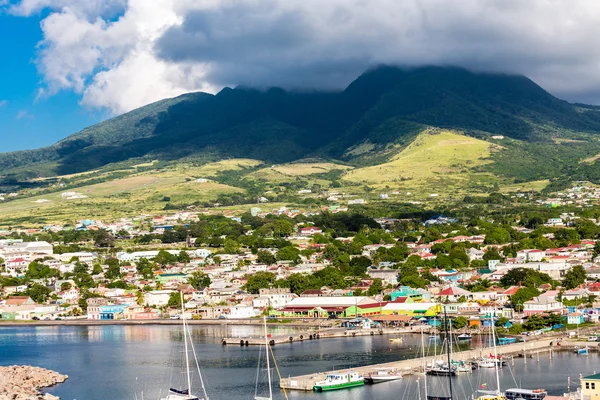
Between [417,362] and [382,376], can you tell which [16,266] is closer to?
[417,362]

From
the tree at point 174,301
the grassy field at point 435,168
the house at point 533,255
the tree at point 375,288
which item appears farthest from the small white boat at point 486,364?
the grassy field at point 435,168

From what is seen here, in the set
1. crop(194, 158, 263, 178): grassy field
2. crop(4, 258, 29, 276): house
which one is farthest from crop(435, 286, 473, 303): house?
crop(194, 158, 263, 178): grassy field

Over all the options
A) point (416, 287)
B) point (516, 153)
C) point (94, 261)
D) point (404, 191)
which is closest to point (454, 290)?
point (416, 287)

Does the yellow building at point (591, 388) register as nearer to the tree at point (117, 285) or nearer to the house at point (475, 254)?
the house at point (475, 254)

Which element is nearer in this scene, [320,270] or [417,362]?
[417,362]

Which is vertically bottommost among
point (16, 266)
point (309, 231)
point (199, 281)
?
point (199, 281)

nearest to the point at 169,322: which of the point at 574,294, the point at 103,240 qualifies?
the point at 574,294

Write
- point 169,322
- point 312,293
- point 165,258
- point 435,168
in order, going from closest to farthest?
point 169,322 → point 312,293 → point 165,258 → point 435,168
